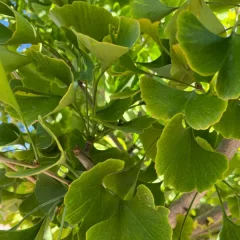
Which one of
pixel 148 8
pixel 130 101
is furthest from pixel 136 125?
pixel 148 8

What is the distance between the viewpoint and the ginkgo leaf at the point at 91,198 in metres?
0.41

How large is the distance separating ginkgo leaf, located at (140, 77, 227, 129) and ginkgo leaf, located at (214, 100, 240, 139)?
5 centimetres

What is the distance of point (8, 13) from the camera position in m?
0.49

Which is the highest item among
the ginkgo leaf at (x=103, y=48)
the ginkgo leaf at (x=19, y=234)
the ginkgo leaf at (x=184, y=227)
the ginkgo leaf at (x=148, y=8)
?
the ginkgo leaf at (x=103, y=48)

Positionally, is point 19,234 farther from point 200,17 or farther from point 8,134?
point 200,17

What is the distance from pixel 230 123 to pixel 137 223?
0.43 ft

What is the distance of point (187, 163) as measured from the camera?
1.40 ft

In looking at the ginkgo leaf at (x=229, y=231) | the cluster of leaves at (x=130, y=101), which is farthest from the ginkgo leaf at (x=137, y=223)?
the ginkgo leaf at (x=229, y=231)

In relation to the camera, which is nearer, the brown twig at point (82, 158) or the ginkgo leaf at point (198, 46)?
the ginkgo leaf at point (198, 46)

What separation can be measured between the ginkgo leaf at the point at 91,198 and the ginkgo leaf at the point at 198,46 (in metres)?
0.13

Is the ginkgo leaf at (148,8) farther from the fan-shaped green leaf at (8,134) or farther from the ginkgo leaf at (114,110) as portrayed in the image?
the fan-shaped green leaf at (8,134)

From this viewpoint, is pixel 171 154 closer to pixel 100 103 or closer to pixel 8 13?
pixel 8 13

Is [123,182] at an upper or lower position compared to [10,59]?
lower

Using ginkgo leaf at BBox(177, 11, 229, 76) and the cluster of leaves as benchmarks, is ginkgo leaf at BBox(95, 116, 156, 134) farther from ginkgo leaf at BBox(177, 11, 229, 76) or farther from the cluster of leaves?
ginkgo leaf at BBox(177, 11, 229, 76)
